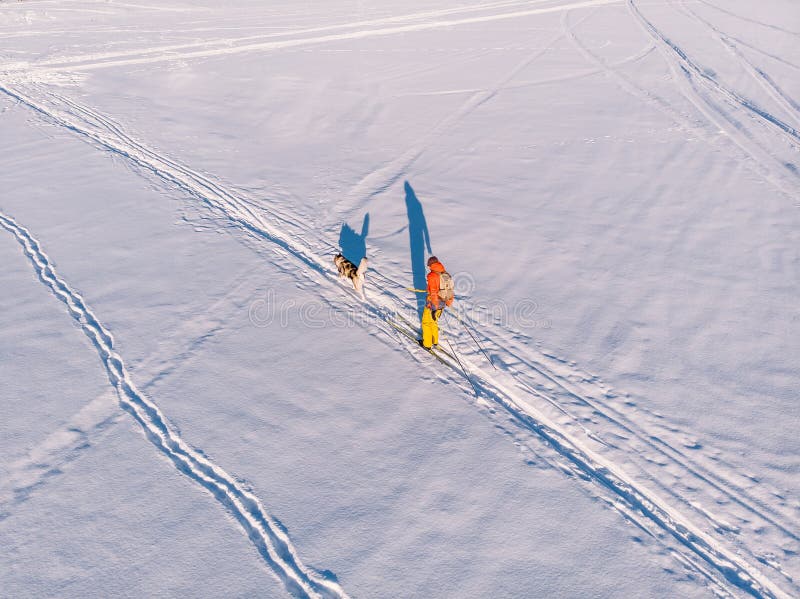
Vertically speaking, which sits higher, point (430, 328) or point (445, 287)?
point (445, 287)

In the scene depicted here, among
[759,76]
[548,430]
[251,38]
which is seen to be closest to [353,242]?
[548,430]

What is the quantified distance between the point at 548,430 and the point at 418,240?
517 cm

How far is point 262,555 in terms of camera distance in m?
5.63

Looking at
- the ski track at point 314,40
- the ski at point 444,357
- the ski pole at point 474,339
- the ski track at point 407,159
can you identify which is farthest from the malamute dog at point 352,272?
the ski track at point 314,40

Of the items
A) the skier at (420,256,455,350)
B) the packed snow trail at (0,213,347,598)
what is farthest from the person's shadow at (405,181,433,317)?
the packed snow trail at (0,213,347,598)

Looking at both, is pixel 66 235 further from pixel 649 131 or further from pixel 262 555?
pixel 649 131

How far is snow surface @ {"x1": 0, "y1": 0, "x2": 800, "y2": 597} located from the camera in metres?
5.73

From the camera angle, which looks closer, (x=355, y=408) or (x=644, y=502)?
(x=644, y=502)

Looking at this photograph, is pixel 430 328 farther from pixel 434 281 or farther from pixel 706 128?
pixel 706 128

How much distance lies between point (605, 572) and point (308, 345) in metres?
5.12

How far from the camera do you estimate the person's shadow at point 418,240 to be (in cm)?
984

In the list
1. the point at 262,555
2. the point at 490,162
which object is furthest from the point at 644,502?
the point at 490,162

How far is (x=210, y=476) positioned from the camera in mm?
6438

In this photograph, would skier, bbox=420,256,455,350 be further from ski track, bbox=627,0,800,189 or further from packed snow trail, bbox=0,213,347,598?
ski track, bbox=627,0,800,189
